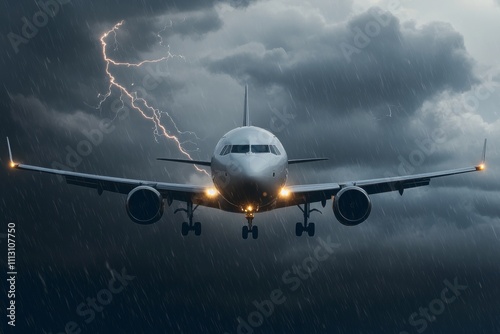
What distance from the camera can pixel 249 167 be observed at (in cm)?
3203

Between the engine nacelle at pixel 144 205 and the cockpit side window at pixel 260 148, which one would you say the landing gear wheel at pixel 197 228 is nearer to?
the engine nacelle at pixel 144 205

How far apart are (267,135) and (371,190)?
31.1 ft

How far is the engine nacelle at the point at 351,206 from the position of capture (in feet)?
124

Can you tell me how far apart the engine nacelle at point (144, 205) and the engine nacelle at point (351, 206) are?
941cm

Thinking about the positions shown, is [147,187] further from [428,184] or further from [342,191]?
[428,184]

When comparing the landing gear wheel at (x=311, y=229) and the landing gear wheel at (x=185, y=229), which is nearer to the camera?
the landing gear wheel at (x=185, y=229)

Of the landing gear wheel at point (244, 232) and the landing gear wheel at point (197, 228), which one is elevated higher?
the landing gear wheel at point (197, 228)

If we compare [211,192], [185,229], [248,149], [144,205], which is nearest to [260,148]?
[248,149]

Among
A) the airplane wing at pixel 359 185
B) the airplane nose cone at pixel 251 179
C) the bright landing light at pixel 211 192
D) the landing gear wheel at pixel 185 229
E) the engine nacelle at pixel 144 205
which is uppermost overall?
the airplane wing at pixel 359 185

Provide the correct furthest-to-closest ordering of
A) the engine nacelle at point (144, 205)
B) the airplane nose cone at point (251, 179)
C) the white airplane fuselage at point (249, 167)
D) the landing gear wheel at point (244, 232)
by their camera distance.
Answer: the landing gear wheel at point (244, 232), the engine nacelle at point (144, 205), the white airplane fuselage at point (249, 167), the airplane nose cone at point (251, 179)

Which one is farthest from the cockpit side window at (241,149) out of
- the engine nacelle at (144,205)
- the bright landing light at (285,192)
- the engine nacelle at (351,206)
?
the engine nacelle at (351,206)

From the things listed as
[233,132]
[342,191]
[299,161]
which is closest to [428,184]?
[342,191]

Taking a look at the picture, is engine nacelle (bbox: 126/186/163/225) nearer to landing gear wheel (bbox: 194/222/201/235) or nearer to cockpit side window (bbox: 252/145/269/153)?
landing gear wheel (bbox: 194/222/201/235)

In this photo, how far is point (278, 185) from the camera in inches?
1328
